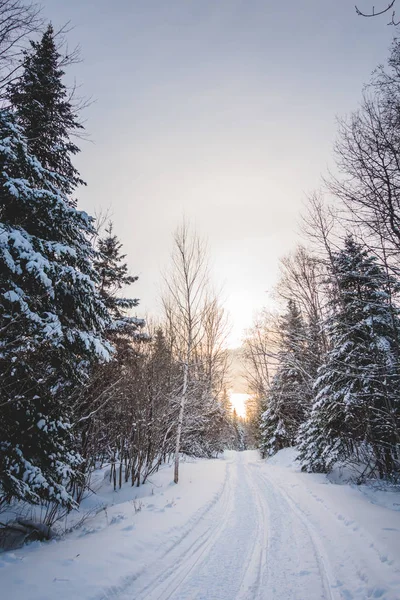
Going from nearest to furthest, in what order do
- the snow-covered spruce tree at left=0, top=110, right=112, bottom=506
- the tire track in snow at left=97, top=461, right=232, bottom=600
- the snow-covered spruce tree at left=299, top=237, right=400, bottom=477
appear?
1. the tire track in snow at left=97, top=461, right=232, bottom=600
2. the snow-covered spruce tree at left=0, top=110, right=112, bottom=506
3. the snow-covered spruce tree at left=299, top=237, right=400, bottom=477

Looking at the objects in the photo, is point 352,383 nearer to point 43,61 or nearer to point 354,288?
point 354,288

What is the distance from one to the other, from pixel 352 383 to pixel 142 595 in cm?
791

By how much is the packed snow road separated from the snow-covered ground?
0.01 meters

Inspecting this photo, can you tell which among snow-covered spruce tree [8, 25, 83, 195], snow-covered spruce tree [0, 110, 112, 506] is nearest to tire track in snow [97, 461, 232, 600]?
snow-covered spruce tree [0, 110, 112, 506]

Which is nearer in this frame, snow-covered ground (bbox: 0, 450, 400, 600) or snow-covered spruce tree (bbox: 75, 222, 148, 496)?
snow-covered ground (bbox: 0, 450, 400, 600)

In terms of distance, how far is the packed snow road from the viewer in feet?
10.2

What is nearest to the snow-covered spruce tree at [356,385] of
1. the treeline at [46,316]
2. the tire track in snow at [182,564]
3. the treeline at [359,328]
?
the treeline at [359,328]

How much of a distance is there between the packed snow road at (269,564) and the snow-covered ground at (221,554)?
0.01 meters

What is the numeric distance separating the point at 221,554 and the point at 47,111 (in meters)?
9.97

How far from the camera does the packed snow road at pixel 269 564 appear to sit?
Answer: 10.2 ft

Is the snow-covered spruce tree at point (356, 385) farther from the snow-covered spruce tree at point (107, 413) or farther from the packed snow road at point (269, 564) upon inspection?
the snow-covered spruce tree at point (107, 413)

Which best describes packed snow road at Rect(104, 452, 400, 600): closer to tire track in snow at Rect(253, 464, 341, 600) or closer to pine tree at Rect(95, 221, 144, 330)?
tire track in snow at Rect(253, 464, 341, 600)

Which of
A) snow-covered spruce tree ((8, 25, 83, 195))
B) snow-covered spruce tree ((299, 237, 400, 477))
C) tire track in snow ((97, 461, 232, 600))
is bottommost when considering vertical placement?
tire track in snow ((97, 461, 232, 600))

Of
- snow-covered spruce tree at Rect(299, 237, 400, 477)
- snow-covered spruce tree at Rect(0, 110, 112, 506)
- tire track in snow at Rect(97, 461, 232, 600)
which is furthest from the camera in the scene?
snow-covered spruce tree at Rect(299, 237, 400, 477)
